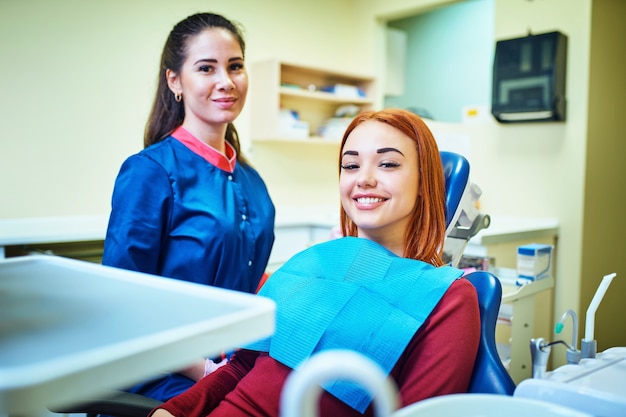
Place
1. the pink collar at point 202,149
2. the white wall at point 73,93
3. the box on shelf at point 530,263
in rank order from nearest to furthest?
the pink collar at point 202,149
the box on shelf at point 530,263
the white wall at point 73,93

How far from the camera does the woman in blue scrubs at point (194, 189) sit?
1461mm

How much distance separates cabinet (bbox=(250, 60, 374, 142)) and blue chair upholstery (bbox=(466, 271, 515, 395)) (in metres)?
2.58

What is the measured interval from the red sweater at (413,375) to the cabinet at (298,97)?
2580 millimetres

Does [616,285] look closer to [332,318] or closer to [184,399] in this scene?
[332,318]

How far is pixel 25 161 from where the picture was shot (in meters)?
2.78

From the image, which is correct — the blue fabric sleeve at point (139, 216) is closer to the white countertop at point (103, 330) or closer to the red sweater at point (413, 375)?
the red sweater at point (413, 375)

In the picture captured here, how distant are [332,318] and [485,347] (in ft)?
0.95

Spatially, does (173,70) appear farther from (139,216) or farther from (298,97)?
(298,97)

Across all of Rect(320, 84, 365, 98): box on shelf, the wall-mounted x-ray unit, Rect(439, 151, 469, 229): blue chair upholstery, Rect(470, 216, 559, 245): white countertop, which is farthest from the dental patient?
Rect(320, 84, 365, 98): box on shelf

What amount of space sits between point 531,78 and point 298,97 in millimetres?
1541

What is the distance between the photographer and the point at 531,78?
3039mm

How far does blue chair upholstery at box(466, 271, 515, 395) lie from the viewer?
98 cm

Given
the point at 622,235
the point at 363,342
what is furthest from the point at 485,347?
the point at 622,235

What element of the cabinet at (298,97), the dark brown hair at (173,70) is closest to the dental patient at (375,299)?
the dark brown hair at (173,70)
